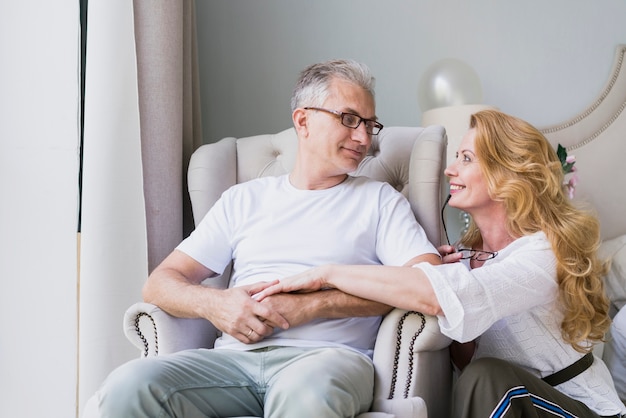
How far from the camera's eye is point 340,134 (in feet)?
6.41

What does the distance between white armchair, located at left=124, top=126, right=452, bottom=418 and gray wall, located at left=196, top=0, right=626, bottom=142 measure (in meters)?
0.84

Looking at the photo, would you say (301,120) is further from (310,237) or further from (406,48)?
(406,48)

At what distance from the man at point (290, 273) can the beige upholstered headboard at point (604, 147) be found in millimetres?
1485

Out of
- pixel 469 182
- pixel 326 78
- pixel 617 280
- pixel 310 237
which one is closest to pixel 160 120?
pixel 326 78

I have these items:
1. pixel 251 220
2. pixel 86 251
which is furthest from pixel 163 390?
pixel 86 251

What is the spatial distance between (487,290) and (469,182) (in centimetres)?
39

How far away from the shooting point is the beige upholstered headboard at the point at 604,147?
3.13 metres

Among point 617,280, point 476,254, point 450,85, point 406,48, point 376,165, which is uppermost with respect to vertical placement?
point 406,48

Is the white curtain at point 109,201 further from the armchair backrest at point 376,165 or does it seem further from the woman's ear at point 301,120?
the woman's ear at point 301,120

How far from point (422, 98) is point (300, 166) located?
1.16 meters

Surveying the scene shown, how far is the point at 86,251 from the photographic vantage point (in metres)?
2.13

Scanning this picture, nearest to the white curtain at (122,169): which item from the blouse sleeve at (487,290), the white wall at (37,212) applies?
the white wall at (37,212)

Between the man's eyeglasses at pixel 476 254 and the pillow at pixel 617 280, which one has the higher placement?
the man's eyeglasses at pixel 476 254

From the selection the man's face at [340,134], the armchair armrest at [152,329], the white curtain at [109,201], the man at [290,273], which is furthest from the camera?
the white curtain at [109,201]
